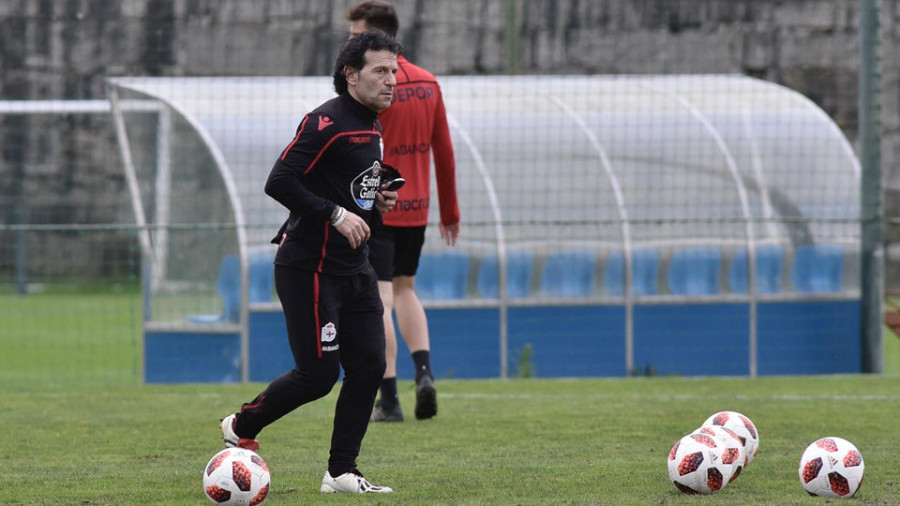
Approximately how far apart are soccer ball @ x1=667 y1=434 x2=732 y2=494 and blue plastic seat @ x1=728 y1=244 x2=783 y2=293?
684 cm

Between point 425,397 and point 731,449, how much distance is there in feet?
8.47

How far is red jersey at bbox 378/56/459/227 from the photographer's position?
719 centimetres

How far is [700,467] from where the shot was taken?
→ 4914 mm

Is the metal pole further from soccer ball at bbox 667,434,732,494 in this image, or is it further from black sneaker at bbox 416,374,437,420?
soccer ball at bbox 667,434,732,494

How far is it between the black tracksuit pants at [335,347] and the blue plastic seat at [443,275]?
625cm

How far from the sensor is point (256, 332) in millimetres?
10977

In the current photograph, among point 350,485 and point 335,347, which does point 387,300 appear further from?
point 350,485

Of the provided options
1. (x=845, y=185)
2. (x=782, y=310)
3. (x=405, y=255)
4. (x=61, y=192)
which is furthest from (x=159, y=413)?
(x=61, y=192)

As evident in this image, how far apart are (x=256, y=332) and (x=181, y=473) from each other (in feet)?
17.5

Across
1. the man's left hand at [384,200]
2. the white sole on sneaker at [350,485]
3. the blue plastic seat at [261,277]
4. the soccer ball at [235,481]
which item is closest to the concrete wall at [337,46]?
the blue plastic seat at [261,277]

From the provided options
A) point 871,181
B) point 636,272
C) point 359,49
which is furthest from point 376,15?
point 871,181

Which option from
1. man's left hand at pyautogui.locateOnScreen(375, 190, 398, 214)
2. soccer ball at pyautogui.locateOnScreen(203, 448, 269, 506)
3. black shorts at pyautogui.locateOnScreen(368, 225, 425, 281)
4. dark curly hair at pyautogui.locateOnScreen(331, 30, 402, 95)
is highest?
dark curly hair at pyautogui.locateOnScreen(331, 30, 402, 95)

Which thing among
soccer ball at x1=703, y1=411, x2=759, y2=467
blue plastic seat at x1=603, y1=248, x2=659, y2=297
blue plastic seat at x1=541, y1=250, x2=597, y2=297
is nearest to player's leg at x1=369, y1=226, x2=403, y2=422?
soccer ball at x1=703, y1=411, x2=759, y2=467

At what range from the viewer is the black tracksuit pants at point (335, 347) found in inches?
197
